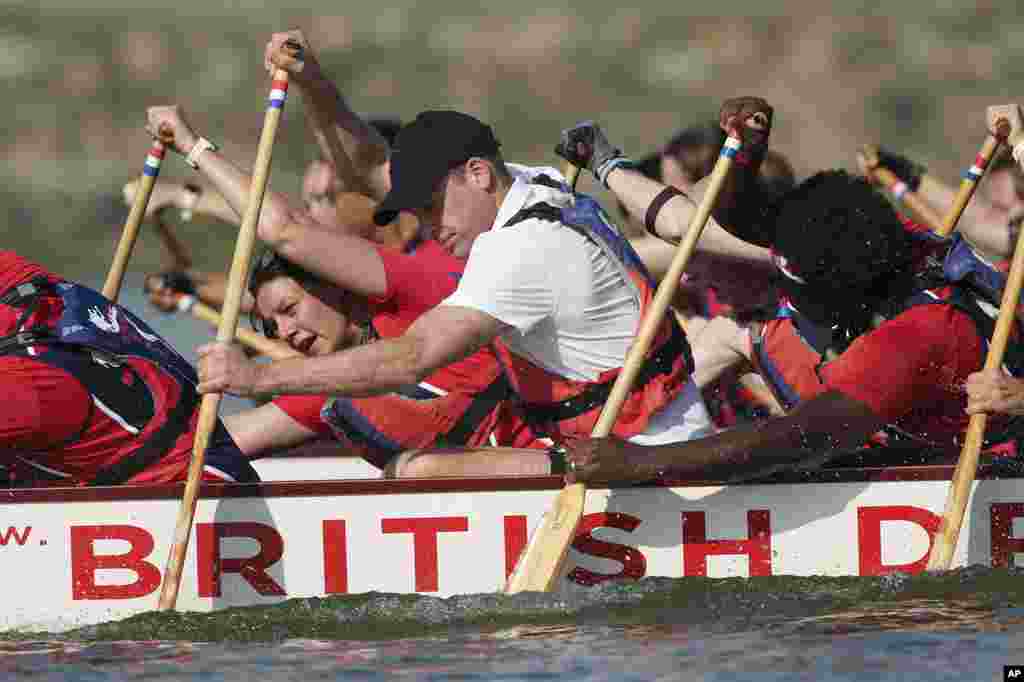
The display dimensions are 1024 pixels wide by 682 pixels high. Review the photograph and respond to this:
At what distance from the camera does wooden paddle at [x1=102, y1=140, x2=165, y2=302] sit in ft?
35.1

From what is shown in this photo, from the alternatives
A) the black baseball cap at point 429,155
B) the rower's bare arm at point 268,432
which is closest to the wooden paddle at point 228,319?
the black baseball cap at point 429,155

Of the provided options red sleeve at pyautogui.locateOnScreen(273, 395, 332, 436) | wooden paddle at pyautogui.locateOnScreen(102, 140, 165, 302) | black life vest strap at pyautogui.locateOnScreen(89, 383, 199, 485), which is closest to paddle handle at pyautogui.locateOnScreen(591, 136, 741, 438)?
black life vest strap at pyautogui.locateOnScreen(89, 383, 199, 485)

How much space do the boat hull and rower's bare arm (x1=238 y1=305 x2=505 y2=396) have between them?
55 cm

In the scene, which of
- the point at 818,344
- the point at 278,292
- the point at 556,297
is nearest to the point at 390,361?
the point at 556,297

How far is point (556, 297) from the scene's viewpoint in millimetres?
8406

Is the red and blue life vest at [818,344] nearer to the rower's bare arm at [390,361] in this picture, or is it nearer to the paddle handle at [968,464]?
the paddle handle at [968,464]

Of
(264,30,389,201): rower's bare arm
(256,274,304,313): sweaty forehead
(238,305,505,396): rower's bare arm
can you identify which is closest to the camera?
(238,305,505,396): rower's bare arm

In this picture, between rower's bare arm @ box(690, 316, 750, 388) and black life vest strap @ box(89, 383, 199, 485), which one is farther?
rower's bare arm @ box(690, 316, 750, 388)

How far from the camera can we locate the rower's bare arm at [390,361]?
8.23 m

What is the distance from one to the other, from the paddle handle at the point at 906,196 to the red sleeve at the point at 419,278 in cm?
396

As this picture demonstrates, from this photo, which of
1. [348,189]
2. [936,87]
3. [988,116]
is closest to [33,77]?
[936,87]

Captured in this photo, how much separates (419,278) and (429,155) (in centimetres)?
72

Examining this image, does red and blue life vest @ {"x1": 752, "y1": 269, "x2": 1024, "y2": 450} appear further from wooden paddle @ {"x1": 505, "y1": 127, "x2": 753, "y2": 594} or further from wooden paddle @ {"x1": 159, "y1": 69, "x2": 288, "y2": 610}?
wooden paddle @ {"x1": 159, "y1": 69, "x2": 288, "y2": 610}

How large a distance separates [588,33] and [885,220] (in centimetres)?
2389
